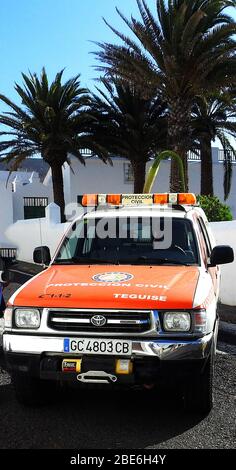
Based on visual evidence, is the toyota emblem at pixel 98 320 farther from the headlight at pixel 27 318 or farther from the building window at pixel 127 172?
the building window at pixel 127 172

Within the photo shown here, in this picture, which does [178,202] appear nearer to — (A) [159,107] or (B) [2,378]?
(B) [2,378]

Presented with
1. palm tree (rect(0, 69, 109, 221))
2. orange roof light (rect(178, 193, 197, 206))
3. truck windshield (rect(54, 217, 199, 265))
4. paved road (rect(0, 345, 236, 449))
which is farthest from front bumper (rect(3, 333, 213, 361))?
palm tree (rect(0, 69, 109, 221))

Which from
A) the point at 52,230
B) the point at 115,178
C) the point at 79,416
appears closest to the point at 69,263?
the point at 79,416

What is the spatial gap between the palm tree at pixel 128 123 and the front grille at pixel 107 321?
1842 centimetres

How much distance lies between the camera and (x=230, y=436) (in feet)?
12.0

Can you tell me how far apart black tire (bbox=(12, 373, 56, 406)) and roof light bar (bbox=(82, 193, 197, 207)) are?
2.37 m

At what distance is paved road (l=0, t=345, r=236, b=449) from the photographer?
355 centimetres

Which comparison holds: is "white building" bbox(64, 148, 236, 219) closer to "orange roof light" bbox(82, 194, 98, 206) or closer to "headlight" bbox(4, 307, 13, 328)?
"orange roof light" bbox(82, 194, 98, 206)

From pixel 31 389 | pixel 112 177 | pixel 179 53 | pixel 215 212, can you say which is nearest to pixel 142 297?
pixel 31 389

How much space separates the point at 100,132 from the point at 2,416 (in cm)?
1932

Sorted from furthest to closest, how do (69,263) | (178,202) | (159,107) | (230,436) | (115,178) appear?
1. (115,178)
2. (159,107)
3. (178,202)
4. (69,263)
5. (230,436)

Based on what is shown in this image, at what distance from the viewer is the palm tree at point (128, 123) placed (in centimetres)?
2175

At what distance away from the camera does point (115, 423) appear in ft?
12.8

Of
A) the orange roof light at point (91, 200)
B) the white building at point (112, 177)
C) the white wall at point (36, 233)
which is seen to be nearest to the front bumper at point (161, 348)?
the orange roof light at point (91, 200)
